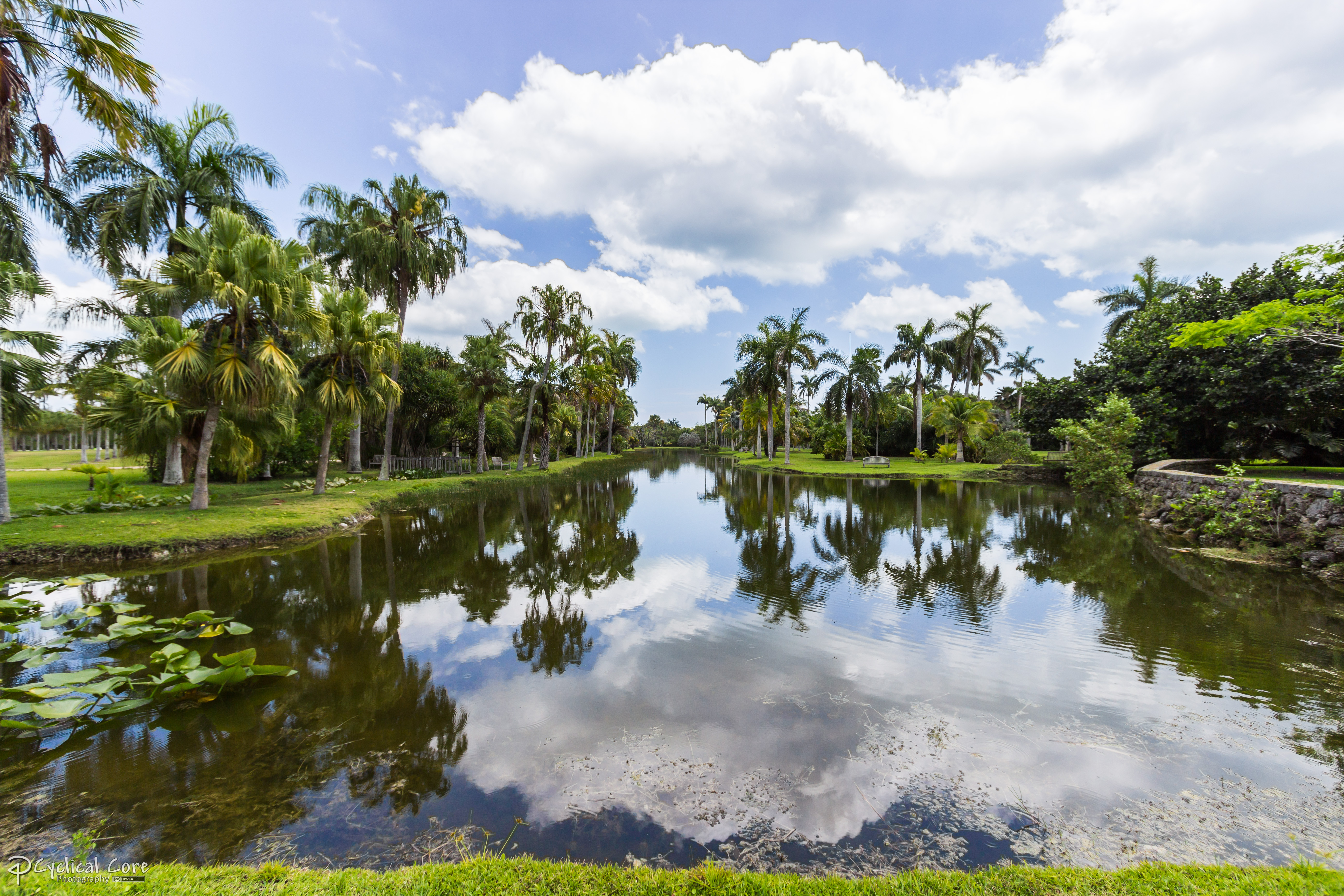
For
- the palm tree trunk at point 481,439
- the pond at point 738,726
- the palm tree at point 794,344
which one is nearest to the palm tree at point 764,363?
the palm tree at point 794,344

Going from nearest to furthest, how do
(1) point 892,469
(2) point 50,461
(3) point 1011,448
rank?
(3) point 1011,448 → (1) point 892,469 → (2) point 50,461

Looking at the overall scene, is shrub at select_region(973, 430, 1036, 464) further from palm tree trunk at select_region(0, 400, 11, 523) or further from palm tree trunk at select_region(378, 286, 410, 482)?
palm tree trunk at select_region(0, 400, 11, 523)

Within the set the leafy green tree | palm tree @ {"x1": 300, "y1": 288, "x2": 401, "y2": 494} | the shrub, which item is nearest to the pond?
palm tree @ {"x1": 300, "y1": 288, "x2": 401, "y2": 494}

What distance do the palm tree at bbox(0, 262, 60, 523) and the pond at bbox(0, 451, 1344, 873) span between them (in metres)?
8.16

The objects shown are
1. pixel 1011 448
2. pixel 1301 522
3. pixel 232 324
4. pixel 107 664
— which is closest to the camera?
pixel 107 664

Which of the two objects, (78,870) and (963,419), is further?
(963,419)

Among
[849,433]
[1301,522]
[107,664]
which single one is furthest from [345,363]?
[849,433]

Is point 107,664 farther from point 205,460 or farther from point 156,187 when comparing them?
point 156,187

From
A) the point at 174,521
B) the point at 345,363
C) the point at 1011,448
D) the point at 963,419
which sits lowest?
the point at 174,521

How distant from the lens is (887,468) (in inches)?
1516

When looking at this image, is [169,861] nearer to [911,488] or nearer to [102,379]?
[102,379]

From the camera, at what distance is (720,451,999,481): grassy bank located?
33.2 metres

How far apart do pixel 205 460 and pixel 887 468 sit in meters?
39.2

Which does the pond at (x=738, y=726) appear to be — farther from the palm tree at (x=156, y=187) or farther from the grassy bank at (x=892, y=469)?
the grassy bank at (x=892, y=469)
